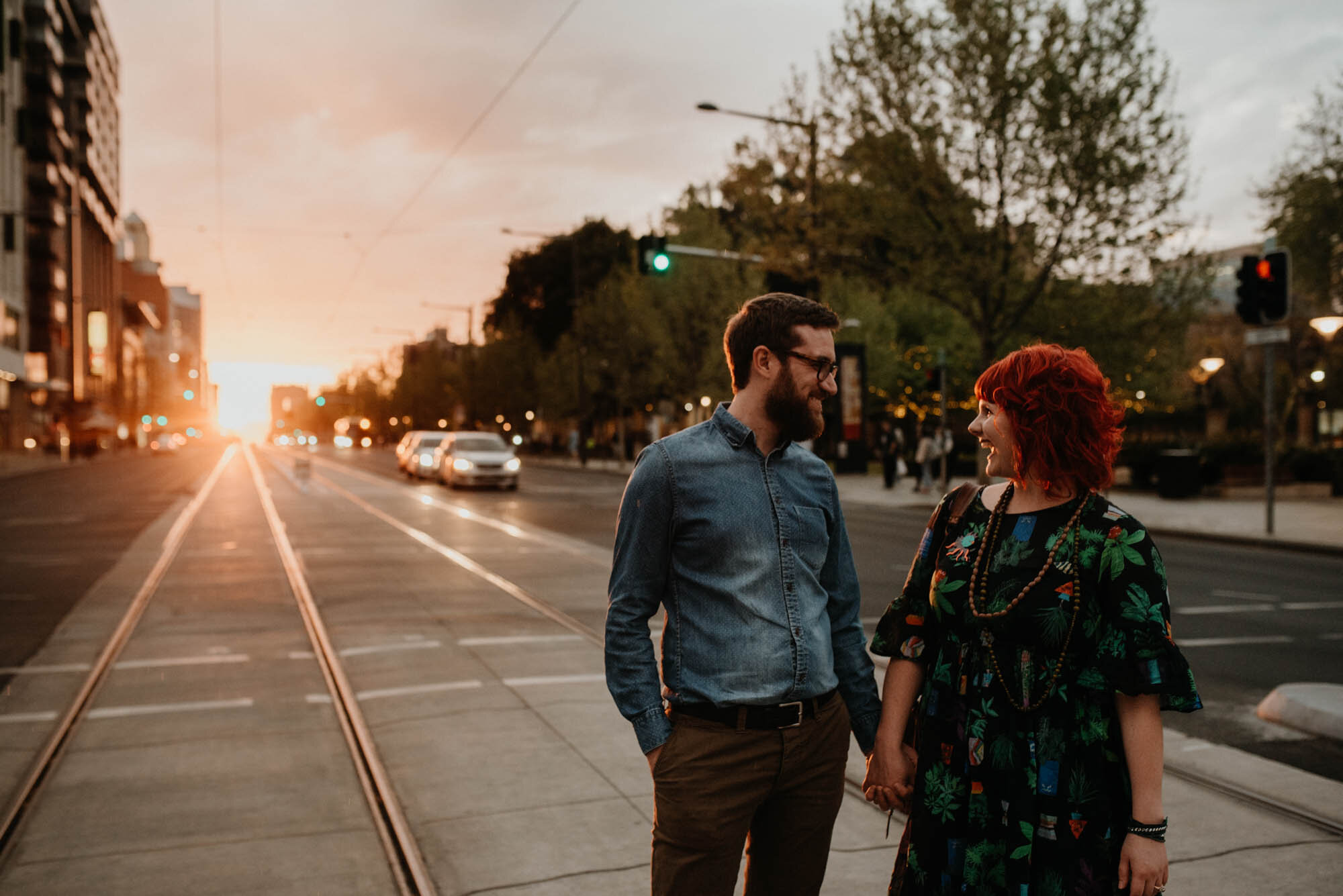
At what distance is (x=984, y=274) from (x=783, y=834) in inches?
834

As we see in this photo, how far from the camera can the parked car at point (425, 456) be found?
3603 cm

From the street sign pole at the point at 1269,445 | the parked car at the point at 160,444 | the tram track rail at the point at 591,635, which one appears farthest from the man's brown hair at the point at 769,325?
the parked car at the point at 160,444

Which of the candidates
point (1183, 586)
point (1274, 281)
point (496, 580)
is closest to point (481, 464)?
point (496, 580)

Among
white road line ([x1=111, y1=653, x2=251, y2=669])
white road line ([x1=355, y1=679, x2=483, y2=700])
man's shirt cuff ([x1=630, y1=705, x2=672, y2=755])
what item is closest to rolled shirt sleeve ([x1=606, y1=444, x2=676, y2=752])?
man's shirt cuff ([x1=630, y1=705, x2=672, y2=755])

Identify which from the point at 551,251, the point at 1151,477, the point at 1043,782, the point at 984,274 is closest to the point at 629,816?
the point at 1043,782

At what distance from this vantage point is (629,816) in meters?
4.56

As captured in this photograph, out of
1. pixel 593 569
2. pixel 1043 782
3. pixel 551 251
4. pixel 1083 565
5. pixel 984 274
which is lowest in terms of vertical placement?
pixel 593 569

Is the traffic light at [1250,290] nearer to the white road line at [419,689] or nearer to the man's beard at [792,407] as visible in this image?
the white road line at [419,689]

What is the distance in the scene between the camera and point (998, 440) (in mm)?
2393

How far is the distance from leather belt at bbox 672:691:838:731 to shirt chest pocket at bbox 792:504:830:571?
0.31 m

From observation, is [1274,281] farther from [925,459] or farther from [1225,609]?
[925,459]

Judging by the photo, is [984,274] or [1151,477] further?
[1151,477]

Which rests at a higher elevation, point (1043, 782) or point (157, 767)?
point (1043, 782)

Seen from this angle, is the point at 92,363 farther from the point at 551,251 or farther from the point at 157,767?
the point at 157,767
